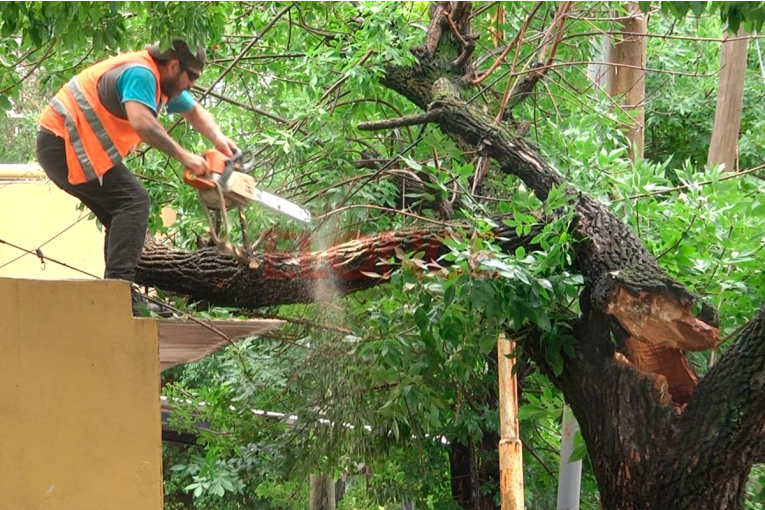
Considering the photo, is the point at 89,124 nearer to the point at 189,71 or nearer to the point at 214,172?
the point at 189,71

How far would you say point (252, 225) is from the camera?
525cm

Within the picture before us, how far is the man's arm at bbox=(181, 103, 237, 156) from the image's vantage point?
387cm

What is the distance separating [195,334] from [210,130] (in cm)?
96

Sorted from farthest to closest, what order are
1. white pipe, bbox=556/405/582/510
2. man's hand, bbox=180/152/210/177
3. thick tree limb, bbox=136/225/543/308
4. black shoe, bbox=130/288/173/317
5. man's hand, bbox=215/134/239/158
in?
1. white pipe, bbox=556/405/582/510
2. thick tree limb, bbox=136/225/543/308
3. black shoe, bbox=130/288/173/317
4. man's hand, bbox=215/134/239/158
5. man's hand, bbox=180/152/210/177

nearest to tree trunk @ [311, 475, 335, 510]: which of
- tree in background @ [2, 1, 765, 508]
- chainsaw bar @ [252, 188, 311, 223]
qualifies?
tree in background @ [2, 1, 765, 508]

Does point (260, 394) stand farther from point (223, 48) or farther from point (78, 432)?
point (78, 432)

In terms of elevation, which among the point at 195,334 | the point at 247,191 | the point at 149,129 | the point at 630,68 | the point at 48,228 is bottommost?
the point at 195,334

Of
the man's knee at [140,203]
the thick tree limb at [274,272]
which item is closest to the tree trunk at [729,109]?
the thick tree limb at [274,272]

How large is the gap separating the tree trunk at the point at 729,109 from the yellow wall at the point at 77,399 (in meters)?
5.39

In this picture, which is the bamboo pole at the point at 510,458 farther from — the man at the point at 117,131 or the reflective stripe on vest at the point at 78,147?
the reflective stripe on vest at the point at 78,147

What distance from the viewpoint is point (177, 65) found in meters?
3.72

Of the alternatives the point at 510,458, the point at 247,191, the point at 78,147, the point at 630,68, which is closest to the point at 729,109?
the point at 630,68

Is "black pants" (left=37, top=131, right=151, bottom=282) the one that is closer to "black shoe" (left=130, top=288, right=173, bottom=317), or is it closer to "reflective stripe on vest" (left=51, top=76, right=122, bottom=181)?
"reflective stripe on vest" (left=51, top=76, right=122, bottom=181)

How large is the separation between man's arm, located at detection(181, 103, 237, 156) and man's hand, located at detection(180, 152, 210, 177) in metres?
0.31
